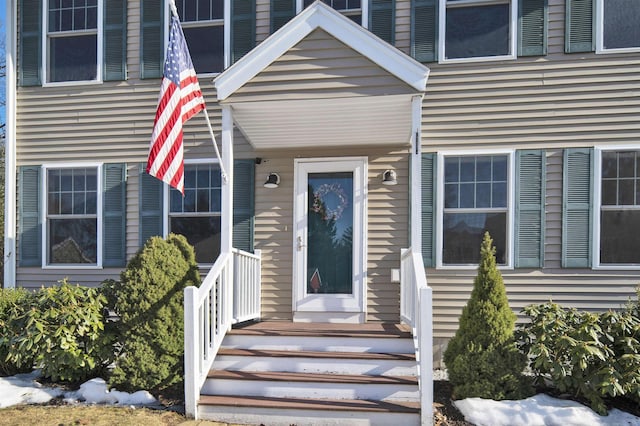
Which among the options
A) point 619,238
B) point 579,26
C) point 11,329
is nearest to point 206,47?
point 11,329

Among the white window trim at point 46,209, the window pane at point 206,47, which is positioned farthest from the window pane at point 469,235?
the white window trim at point 46,209

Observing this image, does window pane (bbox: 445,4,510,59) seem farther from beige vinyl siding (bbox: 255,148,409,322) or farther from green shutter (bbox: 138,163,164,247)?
green shutter (bbox: 138,163,164,247)

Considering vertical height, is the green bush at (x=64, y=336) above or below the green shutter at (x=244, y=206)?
below

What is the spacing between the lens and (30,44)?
6125 millimetres

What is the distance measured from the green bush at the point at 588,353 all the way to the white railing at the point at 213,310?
2.68m

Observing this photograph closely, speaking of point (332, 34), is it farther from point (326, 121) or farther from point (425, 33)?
point (425, 33)

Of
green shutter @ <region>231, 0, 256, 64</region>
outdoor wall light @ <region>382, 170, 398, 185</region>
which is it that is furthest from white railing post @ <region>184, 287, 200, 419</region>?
green shutter @ <region>231, 0, 256, 64</region>

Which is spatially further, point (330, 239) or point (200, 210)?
point (200, 210)

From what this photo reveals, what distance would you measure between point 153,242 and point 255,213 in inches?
59.5

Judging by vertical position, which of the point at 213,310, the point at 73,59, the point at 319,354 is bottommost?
the point at 319,354

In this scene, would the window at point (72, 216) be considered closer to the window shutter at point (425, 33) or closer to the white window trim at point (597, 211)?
the window shutter at point (425, 33)

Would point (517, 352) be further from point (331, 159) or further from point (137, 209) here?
point (137, 209)

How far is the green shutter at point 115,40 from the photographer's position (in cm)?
595

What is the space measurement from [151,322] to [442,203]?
332 cm
